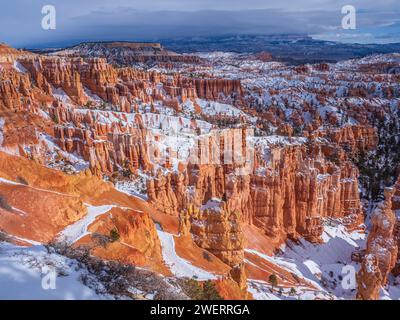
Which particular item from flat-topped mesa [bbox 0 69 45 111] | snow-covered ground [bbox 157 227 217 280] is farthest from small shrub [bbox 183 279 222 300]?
flat-topped mesa [bbox 0 69 45 111]

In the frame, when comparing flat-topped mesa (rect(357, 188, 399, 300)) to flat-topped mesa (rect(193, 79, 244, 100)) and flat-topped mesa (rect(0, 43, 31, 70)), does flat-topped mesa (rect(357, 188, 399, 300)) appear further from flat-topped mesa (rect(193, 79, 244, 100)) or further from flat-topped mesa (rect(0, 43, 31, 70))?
flat-topped mesa (rect(193, 79, 244, 100))

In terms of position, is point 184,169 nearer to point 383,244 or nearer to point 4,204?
point 383,244

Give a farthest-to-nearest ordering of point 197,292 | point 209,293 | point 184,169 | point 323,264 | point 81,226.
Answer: point 184,169, point 323,264, point 81,226, point 209,293, point 197,292

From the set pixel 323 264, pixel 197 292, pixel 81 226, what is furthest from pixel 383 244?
pixel 81 226

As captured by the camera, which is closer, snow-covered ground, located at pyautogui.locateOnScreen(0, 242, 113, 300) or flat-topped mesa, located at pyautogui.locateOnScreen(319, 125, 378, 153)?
snow-covered ground, located at pyautogui.locateOnScreen(0, 242, 113, 300)

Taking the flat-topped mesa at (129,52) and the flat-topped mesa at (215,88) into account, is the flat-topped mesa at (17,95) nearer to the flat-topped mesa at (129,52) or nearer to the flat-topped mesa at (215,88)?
the flat-topped mesa at (215,88)

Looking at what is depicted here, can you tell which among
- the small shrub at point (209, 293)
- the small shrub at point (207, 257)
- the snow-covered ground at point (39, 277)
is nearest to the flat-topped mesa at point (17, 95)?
the small shrub at point (207, 257)

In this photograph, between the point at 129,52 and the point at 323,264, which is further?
the point at 129,52
